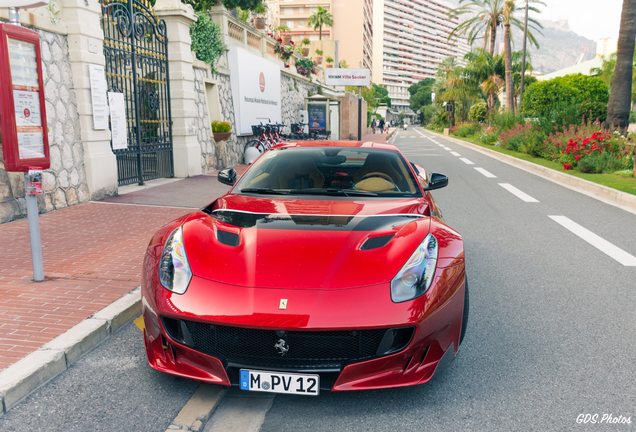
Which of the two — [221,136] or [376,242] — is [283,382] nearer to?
[376,242]

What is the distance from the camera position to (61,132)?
9.23 metres

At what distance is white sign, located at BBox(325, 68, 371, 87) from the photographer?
43500mm

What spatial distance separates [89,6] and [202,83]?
6.01 metres

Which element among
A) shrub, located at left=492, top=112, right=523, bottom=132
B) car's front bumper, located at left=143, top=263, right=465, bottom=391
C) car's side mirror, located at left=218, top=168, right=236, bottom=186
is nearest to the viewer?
car's front bumper, located at left=143, top=263, right=465, bottom=391

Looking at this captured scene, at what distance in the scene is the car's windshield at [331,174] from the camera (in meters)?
4.27

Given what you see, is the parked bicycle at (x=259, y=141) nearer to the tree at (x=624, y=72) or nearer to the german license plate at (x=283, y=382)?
the tree at (x=624, y=72)

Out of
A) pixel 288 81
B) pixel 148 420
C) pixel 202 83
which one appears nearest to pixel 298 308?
pixel 148 420

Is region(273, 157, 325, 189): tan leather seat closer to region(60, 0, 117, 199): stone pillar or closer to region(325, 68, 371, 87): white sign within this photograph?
region(60, 0, 117, 199): stone pillar

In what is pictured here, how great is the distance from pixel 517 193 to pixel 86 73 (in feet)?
29.6

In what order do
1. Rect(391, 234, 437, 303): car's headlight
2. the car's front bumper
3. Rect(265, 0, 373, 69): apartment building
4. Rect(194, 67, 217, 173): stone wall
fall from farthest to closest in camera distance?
Rect(265, 0, 373, 69): apartment building < Rect(194, 67, 217, 173): stone wall < Rect(391, 234, 437, 303): car's headlight < the car's front bumper

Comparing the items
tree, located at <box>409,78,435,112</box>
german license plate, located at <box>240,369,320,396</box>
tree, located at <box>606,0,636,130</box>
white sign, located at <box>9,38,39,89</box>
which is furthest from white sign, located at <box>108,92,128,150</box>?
tree, located at <box>409,78,435,112</box>

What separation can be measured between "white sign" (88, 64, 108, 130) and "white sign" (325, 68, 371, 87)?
3452cm

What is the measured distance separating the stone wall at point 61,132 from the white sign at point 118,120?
1.15 m

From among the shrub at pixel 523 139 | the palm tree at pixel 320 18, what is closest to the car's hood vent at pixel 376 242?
the shrub at pixel 523 139
